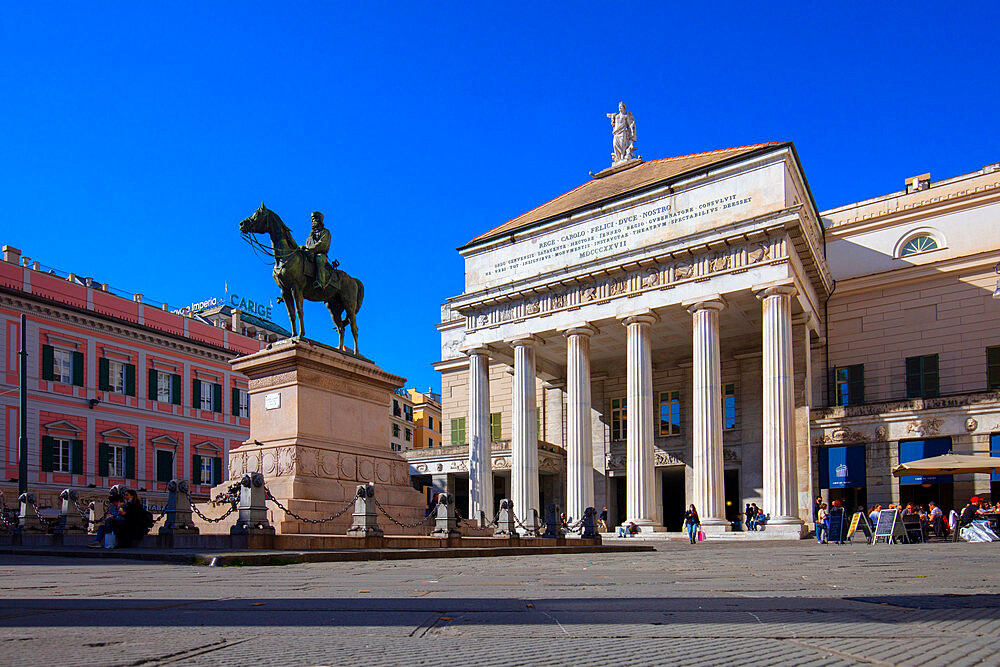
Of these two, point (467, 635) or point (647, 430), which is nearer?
point (467, 635)

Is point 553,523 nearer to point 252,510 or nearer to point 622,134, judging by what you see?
point 252,510

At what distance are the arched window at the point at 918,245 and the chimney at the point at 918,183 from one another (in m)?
2.27

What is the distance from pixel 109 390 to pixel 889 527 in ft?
118

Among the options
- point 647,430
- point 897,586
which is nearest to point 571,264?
point 647,430

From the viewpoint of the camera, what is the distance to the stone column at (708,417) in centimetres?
3123

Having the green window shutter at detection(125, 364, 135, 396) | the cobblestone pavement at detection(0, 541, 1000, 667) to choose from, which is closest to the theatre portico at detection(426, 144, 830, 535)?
the green window shutter at detection(125, 364, 135, 396)

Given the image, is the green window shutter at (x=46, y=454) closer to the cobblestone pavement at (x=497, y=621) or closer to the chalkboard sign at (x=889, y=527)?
the cobblestone pavement at (x=497, y=621)

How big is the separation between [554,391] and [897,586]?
3782cm

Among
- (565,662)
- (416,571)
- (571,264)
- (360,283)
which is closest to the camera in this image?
(565,662)

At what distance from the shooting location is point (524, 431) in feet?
122

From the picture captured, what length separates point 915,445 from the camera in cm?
3206

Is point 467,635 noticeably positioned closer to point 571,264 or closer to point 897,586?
point 897,586

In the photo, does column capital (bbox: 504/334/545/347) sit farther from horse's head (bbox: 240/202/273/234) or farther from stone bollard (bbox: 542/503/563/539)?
horse's head (bbox: 240/202/273/234)

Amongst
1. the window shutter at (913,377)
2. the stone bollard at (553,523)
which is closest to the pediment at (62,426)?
the stone bollard at (553,523)
